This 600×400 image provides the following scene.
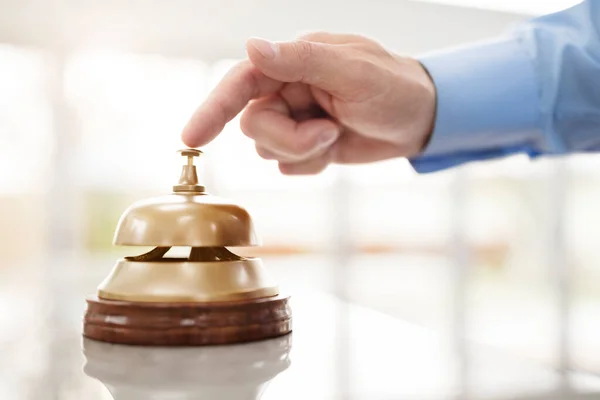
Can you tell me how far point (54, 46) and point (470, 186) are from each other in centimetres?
392

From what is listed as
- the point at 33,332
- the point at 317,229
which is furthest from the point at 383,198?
the point at 33,332

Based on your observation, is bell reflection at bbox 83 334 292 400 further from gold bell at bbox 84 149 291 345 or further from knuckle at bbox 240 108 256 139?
knuckle at bbox 240 108 256 139

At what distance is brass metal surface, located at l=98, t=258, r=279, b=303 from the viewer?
2.15 ft

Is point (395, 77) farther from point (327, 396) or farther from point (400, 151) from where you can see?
point (327, 396)

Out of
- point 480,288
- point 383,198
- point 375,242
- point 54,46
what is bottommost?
point 480,288

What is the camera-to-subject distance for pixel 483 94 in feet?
3.75

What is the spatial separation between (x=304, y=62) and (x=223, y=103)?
0.16 metres

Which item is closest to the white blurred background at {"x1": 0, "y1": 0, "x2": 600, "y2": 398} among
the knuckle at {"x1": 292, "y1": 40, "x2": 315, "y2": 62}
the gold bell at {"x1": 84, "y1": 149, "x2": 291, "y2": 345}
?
the knuckle at {"x1": 292, "y1": 40, "x2": 315, "y2": 62}

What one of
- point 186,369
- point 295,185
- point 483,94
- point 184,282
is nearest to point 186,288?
point 184,282

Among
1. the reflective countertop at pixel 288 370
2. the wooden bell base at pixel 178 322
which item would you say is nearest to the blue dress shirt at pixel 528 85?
the reflective countertop at pixel 288 370

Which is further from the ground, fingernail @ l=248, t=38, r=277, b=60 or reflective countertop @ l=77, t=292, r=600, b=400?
fingernail @ l=248, t=38, r=277, b=60

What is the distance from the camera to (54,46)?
15.9 ft

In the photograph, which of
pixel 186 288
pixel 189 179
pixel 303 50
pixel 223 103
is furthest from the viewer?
pixel 223 103

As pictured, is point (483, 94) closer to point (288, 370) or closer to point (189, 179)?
point (189, 179)
